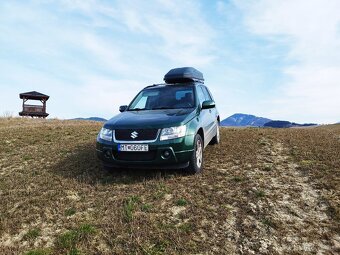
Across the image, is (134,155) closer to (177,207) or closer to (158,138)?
(158,138)

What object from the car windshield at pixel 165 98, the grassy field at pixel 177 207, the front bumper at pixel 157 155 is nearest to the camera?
the grassy field at pixel 177 207

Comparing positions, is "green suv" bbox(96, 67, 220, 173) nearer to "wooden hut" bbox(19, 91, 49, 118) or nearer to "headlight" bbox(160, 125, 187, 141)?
"headlight" bbox(160, 125, 187, 141)

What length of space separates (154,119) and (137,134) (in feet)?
1.57

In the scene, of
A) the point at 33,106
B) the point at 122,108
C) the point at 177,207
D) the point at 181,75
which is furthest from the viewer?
the point at 33,106

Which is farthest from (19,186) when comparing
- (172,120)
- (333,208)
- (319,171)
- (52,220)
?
(319,171)

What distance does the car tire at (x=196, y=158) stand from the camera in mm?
6293

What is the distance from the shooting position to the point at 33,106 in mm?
32188

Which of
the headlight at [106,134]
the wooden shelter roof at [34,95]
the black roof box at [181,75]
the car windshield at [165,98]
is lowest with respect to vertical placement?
the headlight at [106,134]

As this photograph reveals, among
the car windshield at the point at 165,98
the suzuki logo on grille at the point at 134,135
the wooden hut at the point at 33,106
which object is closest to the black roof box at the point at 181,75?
the car windshield at the point at 165,98

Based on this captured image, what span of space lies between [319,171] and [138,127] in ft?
12.8

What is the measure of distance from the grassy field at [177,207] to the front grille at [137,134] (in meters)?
0.87

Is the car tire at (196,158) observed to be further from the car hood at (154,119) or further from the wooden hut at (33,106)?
the wooden hut at (33,106)

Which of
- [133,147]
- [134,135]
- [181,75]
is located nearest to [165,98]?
[181,75]

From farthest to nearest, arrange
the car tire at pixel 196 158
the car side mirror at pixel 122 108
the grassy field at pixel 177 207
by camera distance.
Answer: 1. the car side mirror at pixel 122 108
2. the car tire at pixel 196 158
3. the grassy field at pixel 177 207
